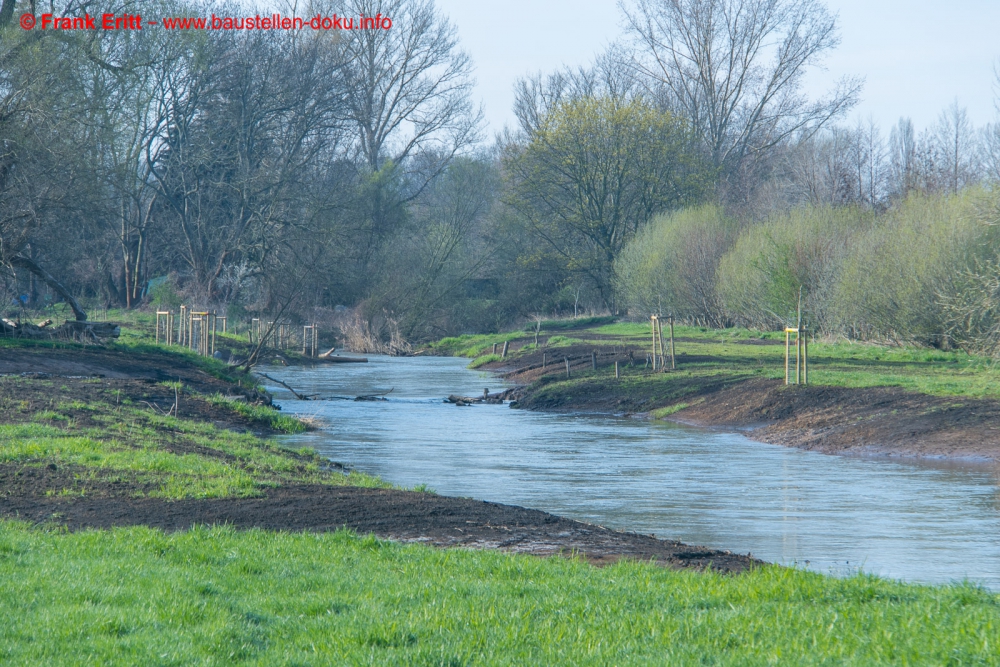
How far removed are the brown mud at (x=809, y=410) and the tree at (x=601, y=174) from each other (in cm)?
2714

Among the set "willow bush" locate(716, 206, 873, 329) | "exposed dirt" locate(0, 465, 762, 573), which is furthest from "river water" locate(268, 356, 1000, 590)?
"willow bush" locate(716, 206, 873, 329)

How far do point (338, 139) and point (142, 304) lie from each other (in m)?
14.9

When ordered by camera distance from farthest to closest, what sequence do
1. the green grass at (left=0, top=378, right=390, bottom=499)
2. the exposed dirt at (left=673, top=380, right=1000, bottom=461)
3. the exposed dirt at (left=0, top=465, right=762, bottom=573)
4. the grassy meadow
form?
the grassy meadow
the exposed dirt at (left=673, top=380, right=1000, bottom=461)
the green grass at (left=0, top=378, right=390, bottom=499)
the exposed dirt at (left=0, top=465, right=762, bottom=573)

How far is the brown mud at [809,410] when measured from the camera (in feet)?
61.0

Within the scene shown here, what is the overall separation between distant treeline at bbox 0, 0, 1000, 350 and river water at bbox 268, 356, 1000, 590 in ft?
54.9

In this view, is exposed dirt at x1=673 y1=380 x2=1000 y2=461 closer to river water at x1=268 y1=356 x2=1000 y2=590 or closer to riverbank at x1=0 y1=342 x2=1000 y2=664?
river water at x1=268 y1=356 x2=1000 y2=590

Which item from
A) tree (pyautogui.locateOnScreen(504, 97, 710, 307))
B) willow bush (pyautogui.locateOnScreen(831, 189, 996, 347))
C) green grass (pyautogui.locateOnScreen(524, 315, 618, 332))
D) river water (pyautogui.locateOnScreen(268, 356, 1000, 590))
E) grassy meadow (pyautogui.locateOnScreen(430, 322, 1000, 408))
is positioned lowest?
river water (pyautogui.locateOnScreen(268, 356, 1000, 590))

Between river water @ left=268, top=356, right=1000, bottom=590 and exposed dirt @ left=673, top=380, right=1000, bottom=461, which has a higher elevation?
exposed dirt @ left=673, top=380, right=1000, bottom=461

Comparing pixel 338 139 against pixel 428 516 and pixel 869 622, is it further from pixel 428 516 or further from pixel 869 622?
pixel 869 622

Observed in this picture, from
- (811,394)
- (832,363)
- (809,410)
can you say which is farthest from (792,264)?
(809,410)

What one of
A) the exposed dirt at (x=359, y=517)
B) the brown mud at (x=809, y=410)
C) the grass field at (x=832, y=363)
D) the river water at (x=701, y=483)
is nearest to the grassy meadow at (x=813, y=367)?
the grass field at (x=832, y=363)

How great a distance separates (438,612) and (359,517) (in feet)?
14.4

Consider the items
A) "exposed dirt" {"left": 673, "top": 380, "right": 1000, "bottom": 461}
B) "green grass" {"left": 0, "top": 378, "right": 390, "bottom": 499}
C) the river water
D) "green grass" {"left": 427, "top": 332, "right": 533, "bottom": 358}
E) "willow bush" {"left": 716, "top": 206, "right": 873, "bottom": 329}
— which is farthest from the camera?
"green grass" {"left": 427, "top": 332, "right": 533, "bottom": 358}

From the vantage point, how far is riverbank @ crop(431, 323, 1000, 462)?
19062mm
